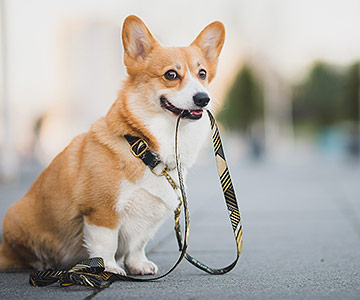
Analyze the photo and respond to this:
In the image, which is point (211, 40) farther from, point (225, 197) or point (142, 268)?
point (142, 268)

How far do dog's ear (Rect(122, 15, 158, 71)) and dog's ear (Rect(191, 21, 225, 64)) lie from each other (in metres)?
0.38

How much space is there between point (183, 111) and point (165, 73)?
0.29 metres

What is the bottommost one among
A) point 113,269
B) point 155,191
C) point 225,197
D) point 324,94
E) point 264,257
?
point 324,94

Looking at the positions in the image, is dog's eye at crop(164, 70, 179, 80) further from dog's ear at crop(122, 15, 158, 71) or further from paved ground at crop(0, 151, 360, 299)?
paved ground at crop(0, 151, 360, 299)

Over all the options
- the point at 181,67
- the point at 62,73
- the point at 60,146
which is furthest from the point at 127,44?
the point at 62,73

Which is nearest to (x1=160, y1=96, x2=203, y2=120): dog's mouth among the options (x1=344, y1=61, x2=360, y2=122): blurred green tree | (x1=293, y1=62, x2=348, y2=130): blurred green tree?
(x1=344, y1=61, x2=360, y2=122): blurred green tree

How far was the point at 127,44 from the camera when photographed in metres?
3.22

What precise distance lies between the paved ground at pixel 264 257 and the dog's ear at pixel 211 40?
33.3 inches

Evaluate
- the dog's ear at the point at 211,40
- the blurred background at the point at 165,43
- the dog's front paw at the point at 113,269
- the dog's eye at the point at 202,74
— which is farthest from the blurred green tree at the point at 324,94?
the dog's front paw at the point at 113,269

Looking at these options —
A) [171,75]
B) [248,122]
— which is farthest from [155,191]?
[248,122]

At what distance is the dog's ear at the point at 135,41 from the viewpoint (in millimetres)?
3219

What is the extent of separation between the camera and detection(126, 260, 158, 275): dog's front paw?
318 cm

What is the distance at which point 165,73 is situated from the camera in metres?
3.12

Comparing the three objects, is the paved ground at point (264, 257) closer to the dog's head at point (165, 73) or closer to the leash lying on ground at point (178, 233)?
the leash lying on ground at point (178, 233)
